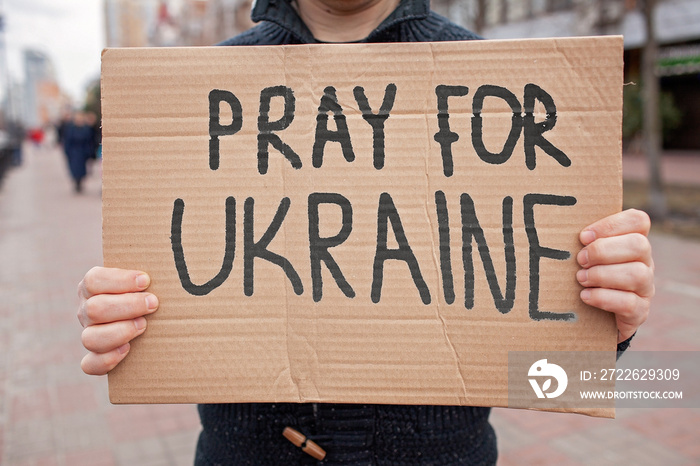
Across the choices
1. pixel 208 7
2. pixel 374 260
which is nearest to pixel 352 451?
pixel 374 260

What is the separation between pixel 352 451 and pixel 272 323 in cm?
35

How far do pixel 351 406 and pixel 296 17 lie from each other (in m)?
0.96

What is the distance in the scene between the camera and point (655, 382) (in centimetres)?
359

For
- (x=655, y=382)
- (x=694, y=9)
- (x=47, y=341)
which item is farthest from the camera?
(x=694, y=9)

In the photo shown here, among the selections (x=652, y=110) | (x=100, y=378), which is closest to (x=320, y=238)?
(x=100, y=378)

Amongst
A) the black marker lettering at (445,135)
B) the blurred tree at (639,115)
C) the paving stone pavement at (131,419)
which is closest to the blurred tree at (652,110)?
the paving stone pavement at (131,419)

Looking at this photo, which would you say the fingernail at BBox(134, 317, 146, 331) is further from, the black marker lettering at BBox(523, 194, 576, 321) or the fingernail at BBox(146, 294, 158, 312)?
the black marker lettering at BBox(523, 194, 576, 321)

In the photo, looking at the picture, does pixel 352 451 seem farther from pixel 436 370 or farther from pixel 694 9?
pixel 694 9

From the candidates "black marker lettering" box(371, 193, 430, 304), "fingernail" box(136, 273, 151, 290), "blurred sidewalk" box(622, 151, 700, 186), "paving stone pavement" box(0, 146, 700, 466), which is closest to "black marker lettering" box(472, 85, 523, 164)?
"black marker lettering" box(371, 193, 430, 304)

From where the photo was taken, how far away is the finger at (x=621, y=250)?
1.13 m

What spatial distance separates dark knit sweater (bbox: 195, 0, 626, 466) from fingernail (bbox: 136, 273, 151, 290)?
0.36 meters

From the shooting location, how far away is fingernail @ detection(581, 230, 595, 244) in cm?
122

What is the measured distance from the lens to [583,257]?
1219mm

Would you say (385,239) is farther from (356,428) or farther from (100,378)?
(100,378)
